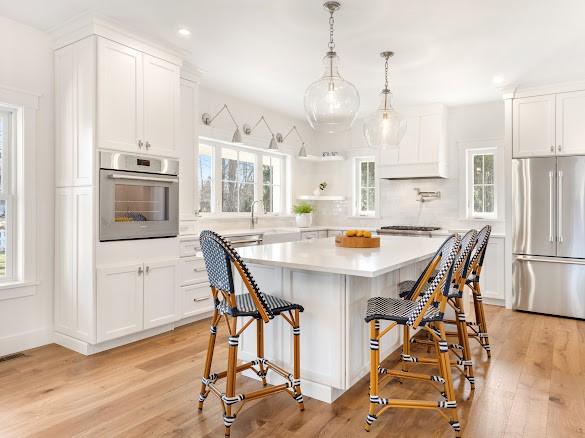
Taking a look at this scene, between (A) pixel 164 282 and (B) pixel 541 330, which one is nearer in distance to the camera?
(A) pixel 164 282

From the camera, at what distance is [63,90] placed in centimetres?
340

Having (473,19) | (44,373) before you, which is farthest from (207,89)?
(44,373)

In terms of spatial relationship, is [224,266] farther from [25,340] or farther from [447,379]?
[25,340]

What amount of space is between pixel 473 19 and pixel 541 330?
2905 millimetres

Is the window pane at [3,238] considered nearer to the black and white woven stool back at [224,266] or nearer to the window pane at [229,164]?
the black and white woven stool back at [224,266]

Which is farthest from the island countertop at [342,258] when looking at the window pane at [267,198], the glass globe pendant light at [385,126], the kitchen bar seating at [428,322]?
the window pane at [267,198]

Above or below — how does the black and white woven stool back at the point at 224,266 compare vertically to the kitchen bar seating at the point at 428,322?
above

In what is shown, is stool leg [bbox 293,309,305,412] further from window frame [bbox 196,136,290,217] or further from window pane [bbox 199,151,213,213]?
window pane [bbox 199,151,213,213]

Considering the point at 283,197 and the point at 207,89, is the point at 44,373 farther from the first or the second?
the point at 283,197

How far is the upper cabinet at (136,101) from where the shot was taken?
10.6 ft

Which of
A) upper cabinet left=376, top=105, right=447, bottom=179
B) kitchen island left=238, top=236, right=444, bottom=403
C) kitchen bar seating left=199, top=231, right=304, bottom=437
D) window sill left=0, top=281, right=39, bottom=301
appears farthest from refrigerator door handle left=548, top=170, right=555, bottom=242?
window sill left=0, top=281, right=39, bottom=301

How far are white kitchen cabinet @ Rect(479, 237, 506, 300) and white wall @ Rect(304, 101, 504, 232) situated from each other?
1.11 feet

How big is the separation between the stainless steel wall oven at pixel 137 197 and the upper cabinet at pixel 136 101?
117mm

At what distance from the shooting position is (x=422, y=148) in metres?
5.64
